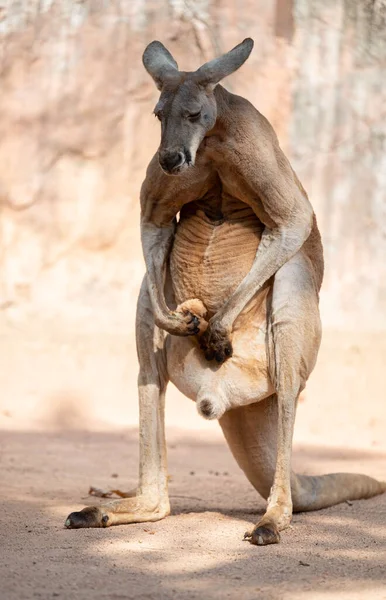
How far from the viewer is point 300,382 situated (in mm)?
4328

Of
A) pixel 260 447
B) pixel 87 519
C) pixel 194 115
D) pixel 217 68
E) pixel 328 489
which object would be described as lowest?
pixel 87 519

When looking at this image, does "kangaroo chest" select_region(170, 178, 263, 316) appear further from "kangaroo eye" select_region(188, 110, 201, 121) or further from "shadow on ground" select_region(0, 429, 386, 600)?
"shadow on ground" select_region(0, 429, 386, 600)

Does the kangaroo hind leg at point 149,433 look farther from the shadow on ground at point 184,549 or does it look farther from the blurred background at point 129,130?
the blurred background at point 129,130

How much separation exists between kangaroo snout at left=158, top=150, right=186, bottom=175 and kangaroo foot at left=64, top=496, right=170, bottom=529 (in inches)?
55.1

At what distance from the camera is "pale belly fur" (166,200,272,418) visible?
171 inches

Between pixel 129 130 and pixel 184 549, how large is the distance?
609cm

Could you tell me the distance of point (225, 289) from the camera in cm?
444

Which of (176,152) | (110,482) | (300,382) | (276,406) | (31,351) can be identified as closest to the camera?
(176,152)

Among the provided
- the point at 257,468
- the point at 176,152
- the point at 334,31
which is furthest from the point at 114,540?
the point at 334,31

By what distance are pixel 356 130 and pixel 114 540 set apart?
6246mm

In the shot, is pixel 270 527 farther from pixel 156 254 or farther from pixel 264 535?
pixel 156 254

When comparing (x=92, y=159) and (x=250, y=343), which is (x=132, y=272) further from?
(x=250, y=343)

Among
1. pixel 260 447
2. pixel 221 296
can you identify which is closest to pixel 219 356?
pixel 221 296

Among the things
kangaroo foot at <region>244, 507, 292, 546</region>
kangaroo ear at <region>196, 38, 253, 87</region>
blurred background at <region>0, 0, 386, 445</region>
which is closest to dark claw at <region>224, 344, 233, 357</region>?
kangaroo foot at <region>244, 507, 292, 546</region>
